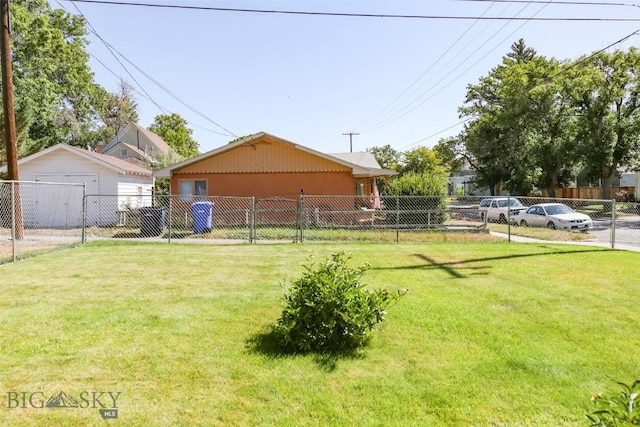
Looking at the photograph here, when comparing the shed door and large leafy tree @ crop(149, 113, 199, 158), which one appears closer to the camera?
the shed door

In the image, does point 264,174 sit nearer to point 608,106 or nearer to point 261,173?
point 261,173

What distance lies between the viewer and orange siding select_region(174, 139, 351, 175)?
755 inches

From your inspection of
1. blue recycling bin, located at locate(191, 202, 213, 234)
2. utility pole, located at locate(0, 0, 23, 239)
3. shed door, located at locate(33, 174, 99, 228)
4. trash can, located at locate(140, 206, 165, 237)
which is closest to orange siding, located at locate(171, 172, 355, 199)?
shed door, located at locate(33, 174, 99, 228)

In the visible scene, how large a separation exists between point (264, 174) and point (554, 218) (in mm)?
12586

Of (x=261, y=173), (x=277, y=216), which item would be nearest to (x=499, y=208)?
(x=277, y=216)

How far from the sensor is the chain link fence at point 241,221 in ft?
43.9

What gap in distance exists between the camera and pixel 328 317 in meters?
3.97

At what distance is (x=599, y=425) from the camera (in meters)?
1.80

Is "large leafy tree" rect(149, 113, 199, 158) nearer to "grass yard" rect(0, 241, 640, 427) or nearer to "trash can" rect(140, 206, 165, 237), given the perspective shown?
"trash can" rect(140, 206, 165, 237)

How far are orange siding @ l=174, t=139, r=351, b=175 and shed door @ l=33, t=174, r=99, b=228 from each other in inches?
153

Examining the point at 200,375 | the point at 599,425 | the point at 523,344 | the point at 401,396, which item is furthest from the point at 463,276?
the point at 599,425

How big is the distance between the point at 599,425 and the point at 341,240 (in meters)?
11.3

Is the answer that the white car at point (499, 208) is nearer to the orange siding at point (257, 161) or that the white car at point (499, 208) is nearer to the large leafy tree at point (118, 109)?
the orange siding at point (257, 161)

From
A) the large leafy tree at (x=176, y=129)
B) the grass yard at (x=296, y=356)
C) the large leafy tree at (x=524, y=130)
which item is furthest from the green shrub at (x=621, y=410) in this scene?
the large leafy tree at (x=176, y=129)
